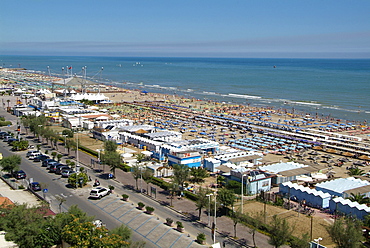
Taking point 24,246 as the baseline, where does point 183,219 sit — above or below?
below

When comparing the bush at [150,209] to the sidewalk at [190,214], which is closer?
the sidewalk at [190,214]

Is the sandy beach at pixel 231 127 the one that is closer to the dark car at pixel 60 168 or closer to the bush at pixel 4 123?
the bush at pixel 4 123

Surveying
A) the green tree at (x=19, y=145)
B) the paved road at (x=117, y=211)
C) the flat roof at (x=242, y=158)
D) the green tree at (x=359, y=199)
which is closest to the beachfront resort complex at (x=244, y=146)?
the flat roof at (x=242, y=158)

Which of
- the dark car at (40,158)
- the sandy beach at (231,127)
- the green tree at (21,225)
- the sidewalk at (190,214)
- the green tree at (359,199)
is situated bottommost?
the sandy beach at (231,127)

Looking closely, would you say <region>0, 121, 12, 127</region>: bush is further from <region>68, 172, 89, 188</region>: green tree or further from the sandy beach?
<region>68, 172, 89, 188</region>: green tree

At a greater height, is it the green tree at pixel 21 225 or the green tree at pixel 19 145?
the green tree at pixel 21 225

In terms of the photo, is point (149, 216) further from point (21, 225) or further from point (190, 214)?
point (21, 225)

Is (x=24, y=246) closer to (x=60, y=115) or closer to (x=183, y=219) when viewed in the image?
(x=183, y=219)

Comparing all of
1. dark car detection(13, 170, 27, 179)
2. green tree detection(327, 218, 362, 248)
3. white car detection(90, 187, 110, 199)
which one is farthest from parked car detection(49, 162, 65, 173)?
green tree detection(327, 218, 362, 248)

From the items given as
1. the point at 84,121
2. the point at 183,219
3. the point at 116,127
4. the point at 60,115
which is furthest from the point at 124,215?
the point at 60,115
